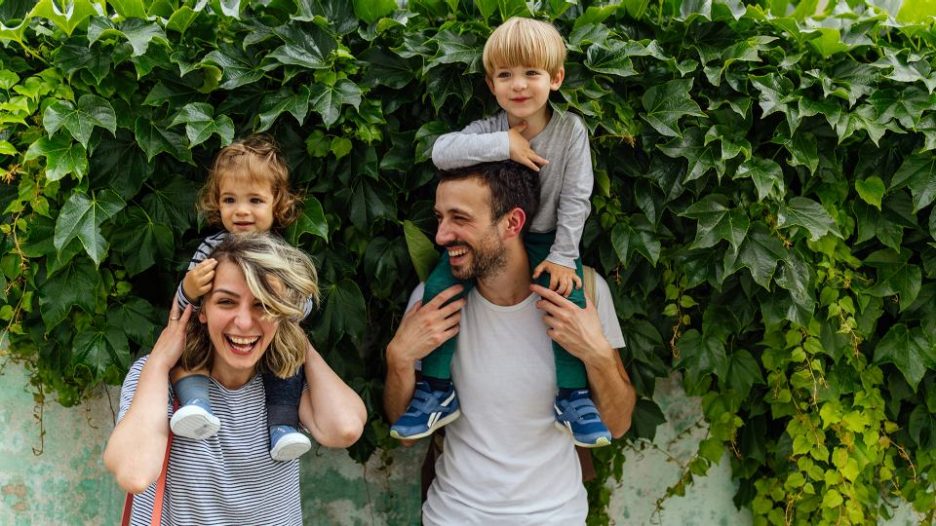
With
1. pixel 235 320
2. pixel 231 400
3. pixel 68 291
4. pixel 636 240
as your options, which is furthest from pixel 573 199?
pixel 68 291

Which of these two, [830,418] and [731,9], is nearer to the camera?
[731,9]

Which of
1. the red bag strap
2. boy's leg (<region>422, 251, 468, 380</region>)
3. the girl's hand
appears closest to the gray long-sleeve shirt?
boy's leg (<region>422, 251, 468, 380</region>)

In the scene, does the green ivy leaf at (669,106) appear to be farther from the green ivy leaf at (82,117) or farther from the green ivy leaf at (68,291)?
the green ivy leaf at (68,291)

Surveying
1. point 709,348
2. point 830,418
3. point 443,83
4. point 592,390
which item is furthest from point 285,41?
point 830,418

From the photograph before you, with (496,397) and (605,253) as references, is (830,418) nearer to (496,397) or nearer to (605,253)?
(605,253)

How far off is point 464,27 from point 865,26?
1.26 metres

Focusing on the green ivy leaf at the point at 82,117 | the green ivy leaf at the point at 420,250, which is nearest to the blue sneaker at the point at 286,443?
the green ivy leaf at the point at 420,250

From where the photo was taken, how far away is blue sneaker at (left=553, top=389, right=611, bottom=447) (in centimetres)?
271

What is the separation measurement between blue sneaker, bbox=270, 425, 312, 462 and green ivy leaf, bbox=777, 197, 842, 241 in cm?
159

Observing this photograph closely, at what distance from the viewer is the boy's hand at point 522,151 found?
8.95 ft

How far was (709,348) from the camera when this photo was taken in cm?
309

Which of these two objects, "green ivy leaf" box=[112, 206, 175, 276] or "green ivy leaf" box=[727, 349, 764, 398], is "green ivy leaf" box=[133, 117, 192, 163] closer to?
"green ivy leaf" box=[112, 206, 175, 276]

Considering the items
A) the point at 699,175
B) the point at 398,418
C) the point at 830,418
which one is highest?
the point at 699,175

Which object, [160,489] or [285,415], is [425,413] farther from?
[160,489]
